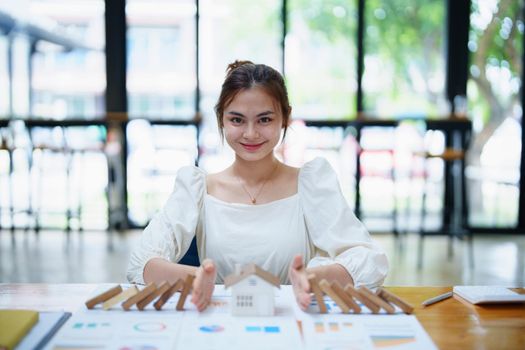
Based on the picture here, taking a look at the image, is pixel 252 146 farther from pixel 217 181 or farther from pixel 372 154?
pixel 372 154

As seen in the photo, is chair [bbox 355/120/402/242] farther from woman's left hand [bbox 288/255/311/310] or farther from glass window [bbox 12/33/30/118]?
woman's left hand [bbox 288/255/311/310]

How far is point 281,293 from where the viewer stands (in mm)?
1245

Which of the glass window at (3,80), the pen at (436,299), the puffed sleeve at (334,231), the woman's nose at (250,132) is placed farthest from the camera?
the glass window at (3,80)

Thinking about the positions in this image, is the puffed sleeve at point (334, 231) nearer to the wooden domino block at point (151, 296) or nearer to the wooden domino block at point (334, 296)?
the wooden domino block at point (334, 296)

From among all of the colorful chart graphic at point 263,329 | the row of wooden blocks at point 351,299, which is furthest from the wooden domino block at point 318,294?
the colorful chart graphic at point 263,329

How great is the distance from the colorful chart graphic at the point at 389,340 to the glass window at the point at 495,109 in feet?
16.0

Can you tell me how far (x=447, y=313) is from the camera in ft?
3.85

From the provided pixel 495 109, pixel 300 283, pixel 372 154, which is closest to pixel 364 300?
pixel 300 283

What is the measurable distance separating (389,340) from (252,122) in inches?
30.4

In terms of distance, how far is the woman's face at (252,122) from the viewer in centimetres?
159

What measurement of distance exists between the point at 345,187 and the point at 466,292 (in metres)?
4.29

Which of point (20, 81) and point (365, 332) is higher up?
point (20, 81)

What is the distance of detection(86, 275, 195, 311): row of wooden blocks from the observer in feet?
3.67

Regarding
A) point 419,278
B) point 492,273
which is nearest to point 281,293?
point 419,278
